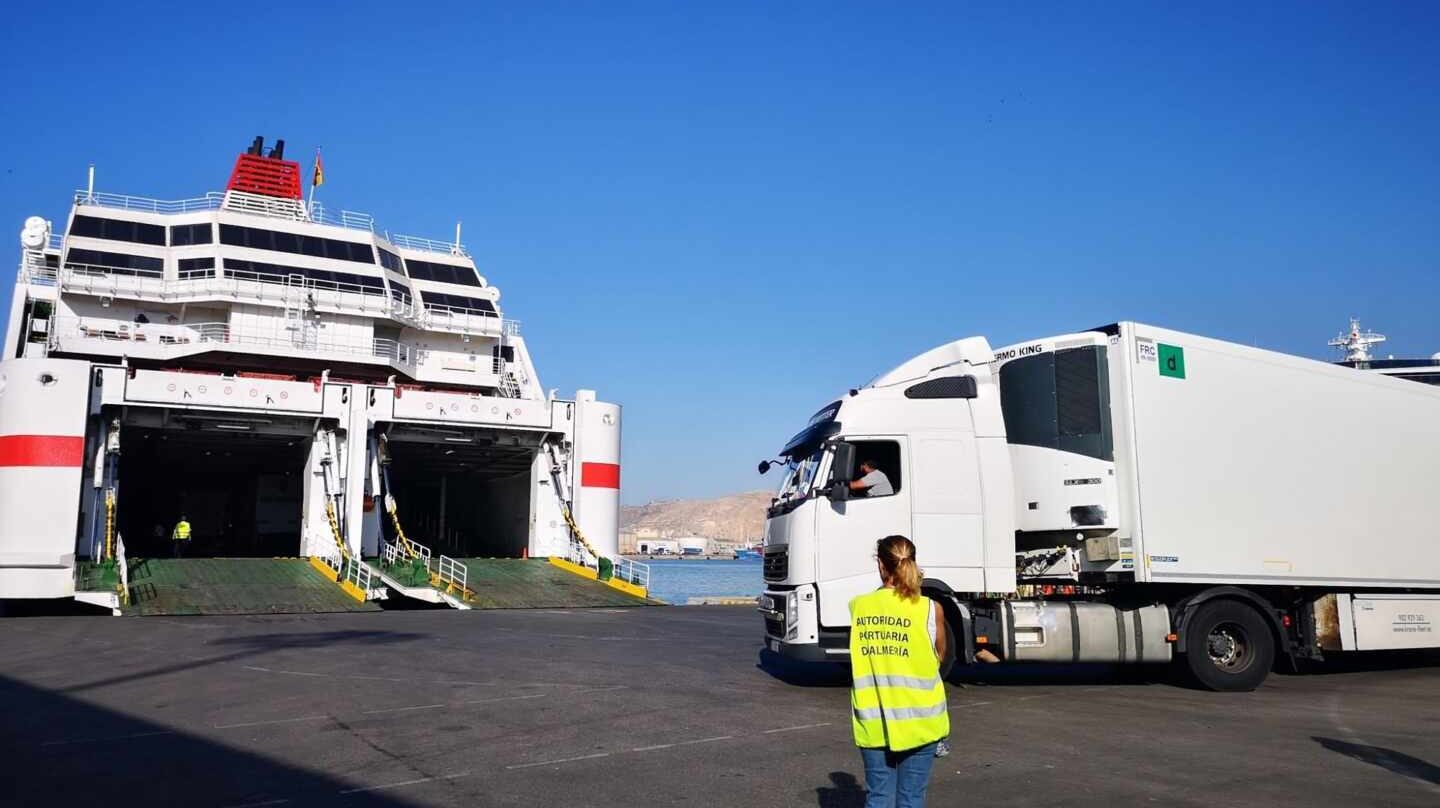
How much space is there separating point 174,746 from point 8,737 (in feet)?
4.83

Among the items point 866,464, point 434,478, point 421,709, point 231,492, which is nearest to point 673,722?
point 421,709

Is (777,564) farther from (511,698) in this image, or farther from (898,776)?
(898,776)

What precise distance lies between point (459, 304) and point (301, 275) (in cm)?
474

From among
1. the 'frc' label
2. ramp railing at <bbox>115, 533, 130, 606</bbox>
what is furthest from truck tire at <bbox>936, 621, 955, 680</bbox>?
ramp railing at <bbox>115, 533, 130, 606</bbox>

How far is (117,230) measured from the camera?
30125 mm

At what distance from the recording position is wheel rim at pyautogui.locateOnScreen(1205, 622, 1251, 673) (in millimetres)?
11859

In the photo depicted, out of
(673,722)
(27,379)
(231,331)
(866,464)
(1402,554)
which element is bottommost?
(673,722)

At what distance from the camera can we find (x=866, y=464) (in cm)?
1144

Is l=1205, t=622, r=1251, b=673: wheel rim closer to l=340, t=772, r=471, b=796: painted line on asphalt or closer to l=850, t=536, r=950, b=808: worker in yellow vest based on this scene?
l=850, t=536, r=950, b=808: worker in yellow vest

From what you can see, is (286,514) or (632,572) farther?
(286,514)

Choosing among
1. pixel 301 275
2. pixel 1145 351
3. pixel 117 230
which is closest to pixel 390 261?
pixel 301 275

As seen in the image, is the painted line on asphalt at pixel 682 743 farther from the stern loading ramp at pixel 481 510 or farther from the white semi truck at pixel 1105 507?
the stern loading ramp at pixel 481 510

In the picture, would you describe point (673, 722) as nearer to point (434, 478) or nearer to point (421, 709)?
point (421, 709)

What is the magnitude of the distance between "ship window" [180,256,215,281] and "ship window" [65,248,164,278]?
566 millimetres
